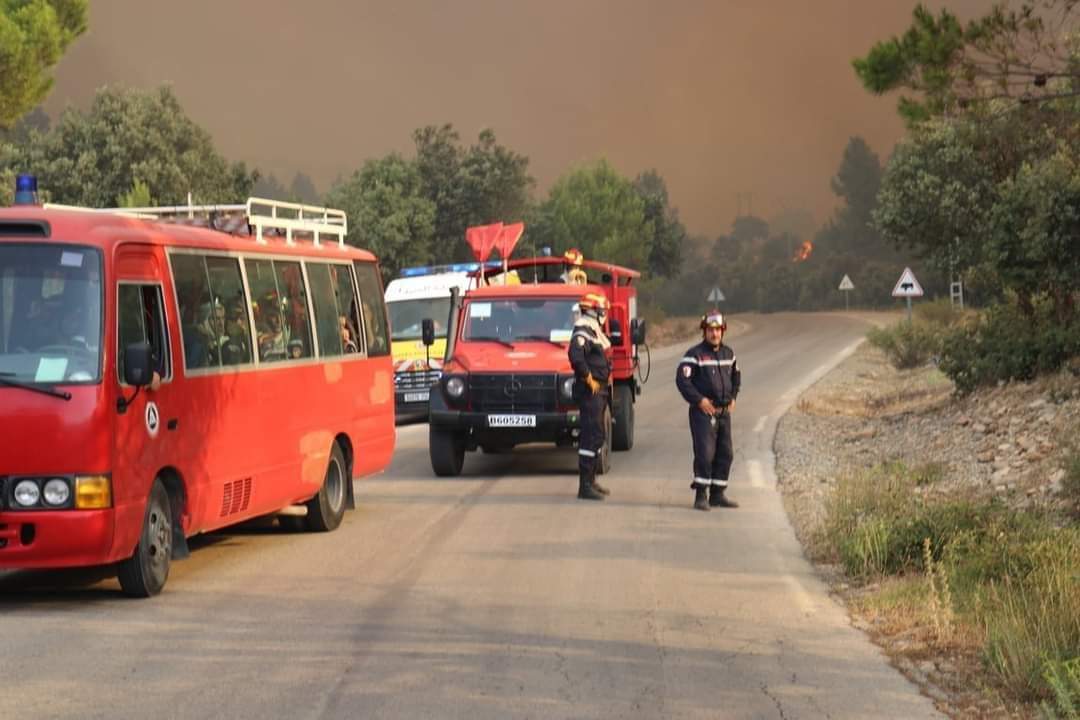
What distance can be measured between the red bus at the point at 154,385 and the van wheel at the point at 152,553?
0.05 feet

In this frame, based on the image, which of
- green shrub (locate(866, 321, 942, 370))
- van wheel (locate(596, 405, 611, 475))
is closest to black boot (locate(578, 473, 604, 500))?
van wheel (locate(596, 405, 611, 475))

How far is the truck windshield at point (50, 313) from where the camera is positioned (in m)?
10.3

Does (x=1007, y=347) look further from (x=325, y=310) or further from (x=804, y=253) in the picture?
(x=804, y=253)

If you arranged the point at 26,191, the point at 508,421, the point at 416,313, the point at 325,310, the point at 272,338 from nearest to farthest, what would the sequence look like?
the point at 26,191
the point at 272,338
the point at 325,310
the point at 508,421
the point at 416,313

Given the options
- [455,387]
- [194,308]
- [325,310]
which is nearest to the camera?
[194,308]

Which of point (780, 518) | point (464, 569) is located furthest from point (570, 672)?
point (780, 518)

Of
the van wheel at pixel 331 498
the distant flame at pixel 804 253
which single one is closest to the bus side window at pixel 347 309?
the van wheel at pixel 331 498

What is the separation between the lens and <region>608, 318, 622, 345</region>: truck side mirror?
2028 cm

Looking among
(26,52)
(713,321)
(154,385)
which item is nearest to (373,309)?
(713,321)

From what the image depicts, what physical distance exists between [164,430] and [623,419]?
1077 cm

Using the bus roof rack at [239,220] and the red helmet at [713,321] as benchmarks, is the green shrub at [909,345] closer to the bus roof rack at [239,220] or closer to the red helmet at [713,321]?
the red helmet at [713,321]

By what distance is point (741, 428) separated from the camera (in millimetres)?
25062

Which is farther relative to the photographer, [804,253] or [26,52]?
[804,253]

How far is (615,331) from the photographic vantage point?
2022 cm
